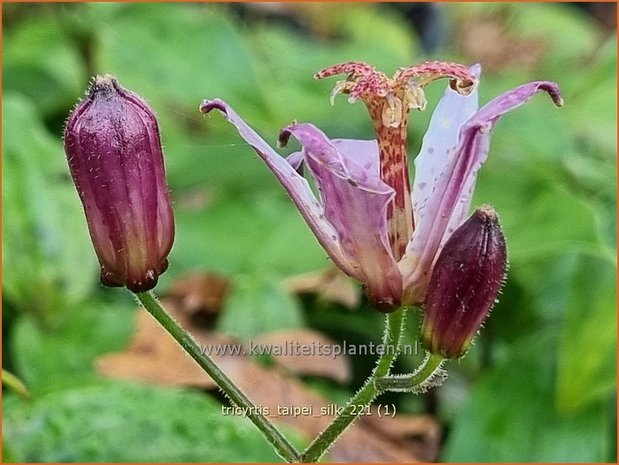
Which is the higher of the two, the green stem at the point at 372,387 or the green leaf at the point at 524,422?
the green stem at the point at 372,387

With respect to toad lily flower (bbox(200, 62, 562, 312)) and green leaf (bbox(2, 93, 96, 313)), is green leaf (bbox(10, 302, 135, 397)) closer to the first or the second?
green leaf (bbox(2, 93, 96, 313))

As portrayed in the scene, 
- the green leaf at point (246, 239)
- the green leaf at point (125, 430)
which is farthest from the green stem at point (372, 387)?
the green leaf at point (246, 239)

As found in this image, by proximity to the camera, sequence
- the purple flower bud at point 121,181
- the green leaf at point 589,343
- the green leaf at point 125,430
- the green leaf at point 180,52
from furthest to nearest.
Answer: the green leaf at point 180,52, the green leaf at point 589,343, the green leaf at point 125,430, the purple flower bud at point 121,181

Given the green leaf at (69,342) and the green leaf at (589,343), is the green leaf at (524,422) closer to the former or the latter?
the green leaf at (589,343)

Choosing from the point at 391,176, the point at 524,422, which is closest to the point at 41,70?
the point at 524,422

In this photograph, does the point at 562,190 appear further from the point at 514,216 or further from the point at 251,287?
the point at 251,287

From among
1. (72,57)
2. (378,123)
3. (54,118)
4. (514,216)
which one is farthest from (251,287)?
(72,57)

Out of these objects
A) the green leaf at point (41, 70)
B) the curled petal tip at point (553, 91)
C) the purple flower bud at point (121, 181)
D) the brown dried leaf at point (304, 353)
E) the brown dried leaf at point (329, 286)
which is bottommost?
the green leaf at point (41, 70)
